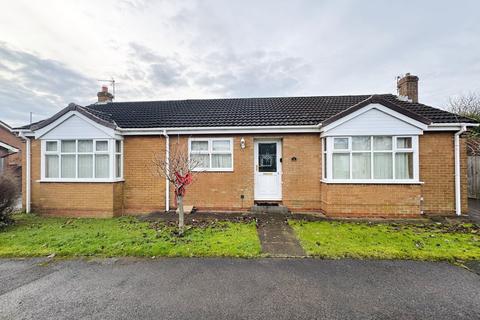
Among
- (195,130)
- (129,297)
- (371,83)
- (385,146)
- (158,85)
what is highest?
(158,85)

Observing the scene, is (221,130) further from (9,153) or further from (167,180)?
(9,153)

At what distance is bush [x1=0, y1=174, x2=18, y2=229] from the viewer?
663 cm

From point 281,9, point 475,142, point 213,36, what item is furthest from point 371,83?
point 213,36

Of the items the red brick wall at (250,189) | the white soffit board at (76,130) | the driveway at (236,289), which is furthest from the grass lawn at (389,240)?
the white soffit board at (76,130)

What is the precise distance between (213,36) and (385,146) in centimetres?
1047

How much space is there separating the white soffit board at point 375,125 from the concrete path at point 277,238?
→ 3.80m

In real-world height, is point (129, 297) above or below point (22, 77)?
below

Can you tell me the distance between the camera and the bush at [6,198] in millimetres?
6626

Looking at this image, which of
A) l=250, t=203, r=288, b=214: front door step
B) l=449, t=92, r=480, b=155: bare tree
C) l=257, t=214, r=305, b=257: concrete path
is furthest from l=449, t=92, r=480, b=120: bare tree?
l=257, t=214, r=305, b=257: concrete path

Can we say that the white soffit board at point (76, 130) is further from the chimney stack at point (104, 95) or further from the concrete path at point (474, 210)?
the concrete path at point (474, 210)

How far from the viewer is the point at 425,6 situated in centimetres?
1039

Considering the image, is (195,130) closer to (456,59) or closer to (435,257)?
(435,257)

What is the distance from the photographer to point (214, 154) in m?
8.59

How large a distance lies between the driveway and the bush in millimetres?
3440
